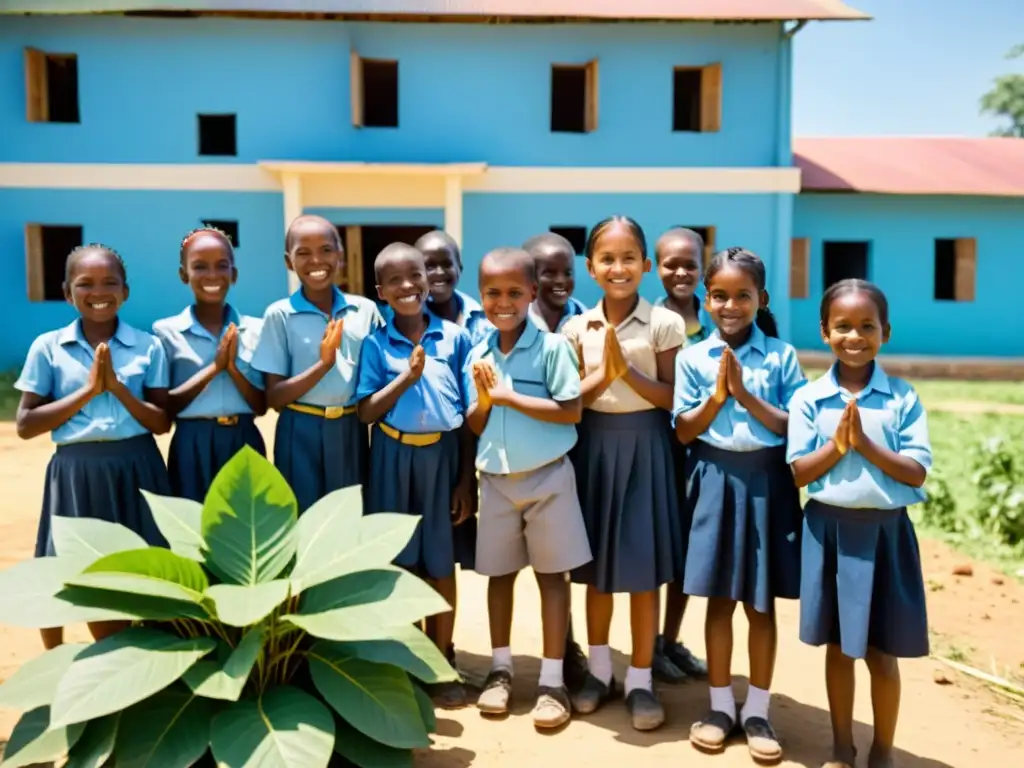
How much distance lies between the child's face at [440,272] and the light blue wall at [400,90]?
938 cm

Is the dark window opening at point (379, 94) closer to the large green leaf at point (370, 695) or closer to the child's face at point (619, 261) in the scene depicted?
the child's face at point (619, 261)

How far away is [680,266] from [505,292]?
0.80 metres

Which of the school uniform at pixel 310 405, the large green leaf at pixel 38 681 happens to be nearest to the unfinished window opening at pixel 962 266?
the school uniform at pixel 310 405

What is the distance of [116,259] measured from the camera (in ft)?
9.60

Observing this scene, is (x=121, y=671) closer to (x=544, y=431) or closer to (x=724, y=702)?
(x=544, y=431)

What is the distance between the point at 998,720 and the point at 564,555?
65.9 inches

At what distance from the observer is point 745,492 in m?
2.77

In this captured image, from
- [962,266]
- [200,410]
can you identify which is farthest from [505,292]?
[962,266]

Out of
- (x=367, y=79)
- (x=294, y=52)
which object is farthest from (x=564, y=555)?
A: (x=367, y=79)

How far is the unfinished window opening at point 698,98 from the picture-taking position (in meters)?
12.7

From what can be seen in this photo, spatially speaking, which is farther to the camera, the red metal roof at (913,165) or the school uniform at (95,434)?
the red metal roof at (913,165)

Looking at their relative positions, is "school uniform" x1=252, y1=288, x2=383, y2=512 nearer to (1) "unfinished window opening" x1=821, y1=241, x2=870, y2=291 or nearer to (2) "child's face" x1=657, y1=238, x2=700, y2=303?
(2) "child's face" x1=657, y1=238, x2=700, y2=303

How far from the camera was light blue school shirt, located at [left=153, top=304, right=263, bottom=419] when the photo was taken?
302cm

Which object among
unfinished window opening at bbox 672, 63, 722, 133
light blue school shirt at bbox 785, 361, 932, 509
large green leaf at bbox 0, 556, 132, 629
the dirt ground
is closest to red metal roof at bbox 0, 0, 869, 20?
unfinished window opening at bbox 672, 63, 722, 133
